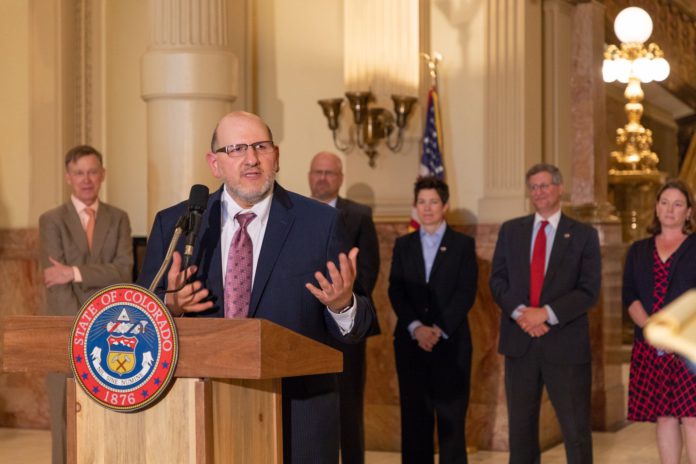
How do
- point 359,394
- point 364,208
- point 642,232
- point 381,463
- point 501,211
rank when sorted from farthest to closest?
1. point 642,232
2. point 501,211
3. point 381,463
4. point 364,208
5. point 359,394

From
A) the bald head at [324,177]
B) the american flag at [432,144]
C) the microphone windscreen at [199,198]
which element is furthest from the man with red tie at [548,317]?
the microphone windscreen at [199,198]

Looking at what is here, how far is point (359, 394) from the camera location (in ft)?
19.1

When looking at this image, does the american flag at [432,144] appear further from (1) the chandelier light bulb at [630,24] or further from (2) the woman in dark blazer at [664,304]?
(1) the chandelier light bulb at [630,24]

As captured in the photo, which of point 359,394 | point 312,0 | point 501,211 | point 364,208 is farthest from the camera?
point 312,0

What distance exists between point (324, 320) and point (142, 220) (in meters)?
5.27

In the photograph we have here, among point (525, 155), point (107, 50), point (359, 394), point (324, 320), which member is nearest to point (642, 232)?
point (525, 155)

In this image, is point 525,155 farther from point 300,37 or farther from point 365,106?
point 300,37

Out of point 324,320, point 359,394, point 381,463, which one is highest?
point 324,320

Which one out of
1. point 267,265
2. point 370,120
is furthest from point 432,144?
point 267,265

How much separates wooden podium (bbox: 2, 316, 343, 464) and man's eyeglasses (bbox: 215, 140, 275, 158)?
0.63 metres

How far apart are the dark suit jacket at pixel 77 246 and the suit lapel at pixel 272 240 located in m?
2.71

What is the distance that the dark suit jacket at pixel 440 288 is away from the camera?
5941 millimetres

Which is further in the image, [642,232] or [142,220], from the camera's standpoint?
[642,232]

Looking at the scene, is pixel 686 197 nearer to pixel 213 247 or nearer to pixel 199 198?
pixel 213 247
